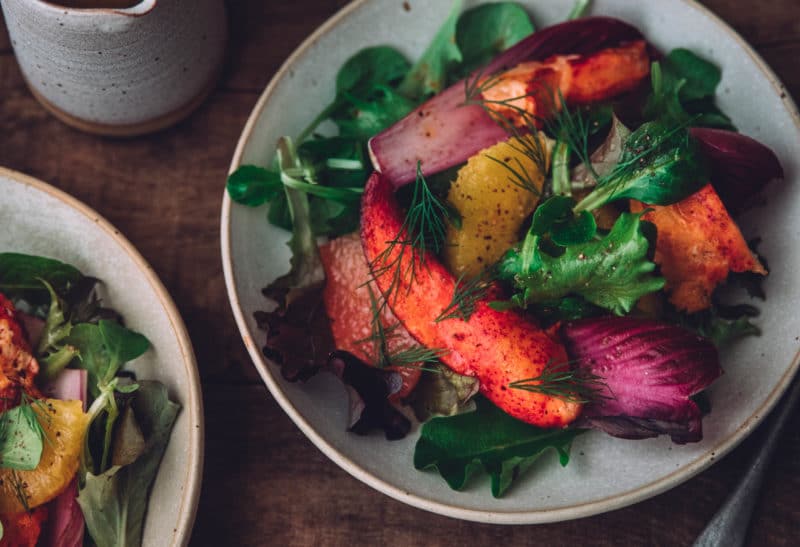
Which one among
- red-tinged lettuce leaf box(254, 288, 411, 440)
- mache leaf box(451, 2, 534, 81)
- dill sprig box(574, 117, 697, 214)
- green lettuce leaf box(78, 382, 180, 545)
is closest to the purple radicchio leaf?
red-tinged lettuce leaf box(254, 288, 411, 440)

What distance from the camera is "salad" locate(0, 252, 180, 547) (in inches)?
41.4

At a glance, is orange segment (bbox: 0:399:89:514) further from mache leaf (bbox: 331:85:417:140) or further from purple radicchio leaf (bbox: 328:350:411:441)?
mache leaf (bbox: 331:85:417:140)

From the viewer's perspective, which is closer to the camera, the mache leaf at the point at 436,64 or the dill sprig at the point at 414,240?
the dill sprig at the point at 414,240

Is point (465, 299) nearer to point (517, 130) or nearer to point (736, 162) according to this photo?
point (517, 130)

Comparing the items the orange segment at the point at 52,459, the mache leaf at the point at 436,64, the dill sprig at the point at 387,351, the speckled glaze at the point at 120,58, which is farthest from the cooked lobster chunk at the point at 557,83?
the orange segment at the point at 52,459

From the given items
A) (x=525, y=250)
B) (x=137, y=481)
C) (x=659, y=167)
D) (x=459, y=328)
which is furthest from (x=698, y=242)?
(x=137, y=481)

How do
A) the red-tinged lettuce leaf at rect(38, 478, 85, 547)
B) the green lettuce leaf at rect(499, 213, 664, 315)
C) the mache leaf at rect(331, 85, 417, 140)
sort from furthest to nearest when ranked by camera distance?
the mache leaf at rect(331, 85, 417, 140)
the red-tinged lettuce leaf at rect(38, 478, 85, 547)
the green lettuce leaf at rect(499, 213, 664, 315)

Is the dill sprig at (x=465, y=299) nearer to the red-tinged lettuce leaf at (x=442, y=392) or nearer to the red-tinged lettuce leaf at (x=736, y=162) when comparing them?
the red-tinged lettuce leaf at (x=442, y=392)

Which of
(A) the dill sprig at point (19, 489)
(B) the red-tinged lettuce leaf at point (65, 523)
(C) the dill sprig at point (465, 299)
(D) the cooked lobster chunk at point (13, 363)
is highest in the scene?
(C) the dill sprig at point (465, 299)

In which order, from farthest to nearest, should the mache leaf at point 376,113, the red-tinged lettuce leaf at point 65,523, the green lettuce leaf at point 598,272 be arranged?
the mache leaf at point 376,113 < the red-tinged lettuce leaf at point 65,523 < the green lettuce leaf at point 598,272

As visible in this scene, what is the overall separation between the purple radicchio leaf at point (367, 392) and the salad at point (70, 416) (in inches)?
9.8

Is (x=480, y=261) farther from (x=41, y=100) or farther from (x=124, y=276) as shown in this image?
(x=41, y=100)

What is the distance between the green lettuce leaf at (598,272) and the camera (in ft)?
3.24

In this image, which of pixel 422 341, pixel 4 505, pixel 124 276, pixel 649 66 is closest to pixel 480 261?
pixel 422 341
